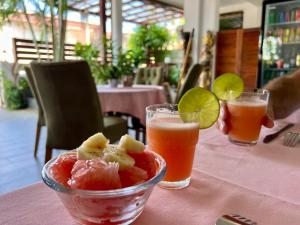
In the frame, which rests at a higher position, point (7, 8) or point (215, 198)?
point (7, 8)

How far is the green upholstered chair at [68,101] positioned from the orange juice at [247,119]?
1.24 meters

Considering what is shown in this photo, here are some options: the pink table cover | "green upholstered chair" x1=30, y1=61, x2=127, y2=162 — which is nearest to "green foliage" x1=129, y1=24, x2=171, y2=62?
the pink table cover

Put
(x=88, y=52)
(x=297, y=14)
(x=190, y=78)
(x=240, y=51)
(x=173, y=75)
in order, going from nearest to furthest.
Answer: (x=190, y=78) → (x=297, y=14) → (x=88, y=52) → (x=240, y=51) → (x=173, y=75)

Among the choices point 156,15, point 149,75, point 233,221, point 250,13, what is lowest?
point 233,221

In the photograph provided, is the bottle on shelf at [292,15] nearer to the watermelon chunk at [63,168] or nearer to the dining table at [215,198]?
the dining table at [215,198]

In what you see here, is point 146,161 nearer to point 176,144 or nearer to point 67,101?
point 176,144

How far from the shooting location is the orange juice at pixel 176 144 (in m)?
0.49

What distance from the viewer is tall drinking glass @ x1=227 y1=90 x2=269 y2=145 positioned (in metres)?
0.71

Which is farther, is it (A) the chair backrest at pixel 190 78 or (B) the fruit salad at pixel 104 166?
(A) the chair backrest at pixel 190 78

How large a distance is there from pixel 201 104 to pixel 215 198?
0.21m

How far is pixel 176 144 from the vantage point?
0.49 metres

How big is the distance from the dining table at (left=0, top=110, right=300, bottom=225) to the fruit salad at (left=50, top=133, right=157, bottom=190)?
7 centimetres

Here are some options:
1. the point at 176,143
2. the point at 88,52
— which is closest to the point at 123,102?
the point at 176,143

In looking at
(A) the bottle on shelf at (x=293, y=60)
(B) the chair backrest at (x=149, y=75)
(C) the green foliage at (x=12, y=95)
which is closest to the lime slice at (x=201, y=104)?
(B) the chair backrest at (x=149, y=75)
